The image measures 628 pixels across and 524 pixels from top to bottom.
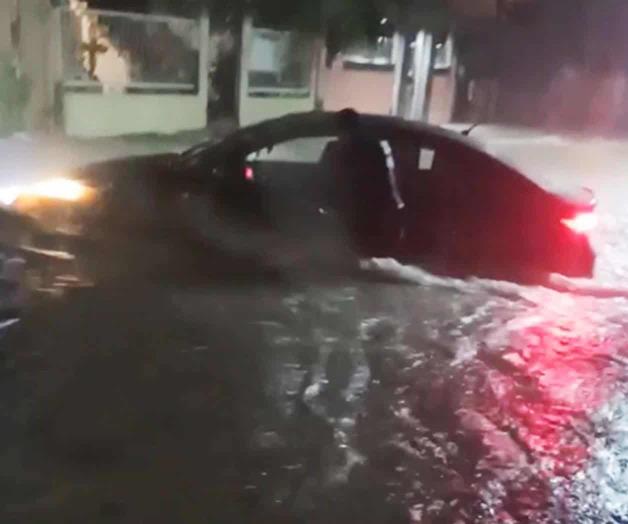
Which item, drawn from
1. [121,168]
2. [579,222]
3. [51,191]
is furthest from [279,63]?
[579,222]

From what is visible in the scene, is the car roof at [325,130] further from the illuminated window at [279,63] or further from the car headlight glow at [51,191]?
the car headlight glow at [51,191]

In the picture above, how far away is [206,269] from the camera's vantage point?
27.4ft

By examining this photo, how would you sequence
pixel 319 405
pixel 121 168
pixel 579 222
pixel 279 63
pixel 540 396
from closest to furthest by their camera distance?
pixel 319 405 < pixel 540 396 < pixel 579 222 < pixel 121 168 < pixel 279 63

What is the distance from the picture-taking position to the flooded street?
4.26 metres

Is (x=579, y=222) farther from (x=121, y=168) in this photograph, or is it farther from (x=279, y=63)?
(x=121, y=168)

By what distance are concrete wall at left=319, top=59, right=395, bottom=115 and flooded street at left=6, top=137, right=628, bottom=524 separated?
1906 millimetres

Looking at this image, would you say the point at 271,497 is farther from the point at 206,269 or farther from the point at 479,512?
the point at 206,269

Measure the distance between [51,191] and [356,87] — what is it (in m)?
2.96

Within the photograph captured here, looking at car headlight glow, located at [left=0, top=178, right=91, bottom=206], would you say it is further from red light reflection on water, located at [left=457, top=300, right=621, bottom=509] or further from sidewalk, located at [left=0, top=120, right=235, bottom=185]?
red light reflection on water, located at [left=457, top=300, right=621, bottom=509]

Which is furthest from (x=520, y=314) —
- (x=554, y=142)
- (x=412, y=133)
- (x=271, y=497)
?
(x=271, y=497)

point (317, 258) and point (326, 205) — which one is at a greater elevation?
point (326, 205)

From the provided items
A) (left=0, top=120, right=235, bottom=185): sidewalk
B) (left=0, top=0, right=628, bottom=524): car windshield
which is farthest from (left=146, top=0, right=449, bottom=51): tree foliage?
(left=0, top=120, right=235, bottom=185): sidewalk

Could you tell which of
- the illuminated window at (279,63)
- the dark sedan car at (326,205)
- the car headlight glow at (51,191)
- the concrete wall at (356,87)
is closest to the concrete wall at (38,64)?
the car headlight glow at (51,191)

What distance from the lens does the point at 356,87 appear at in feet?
30.2
